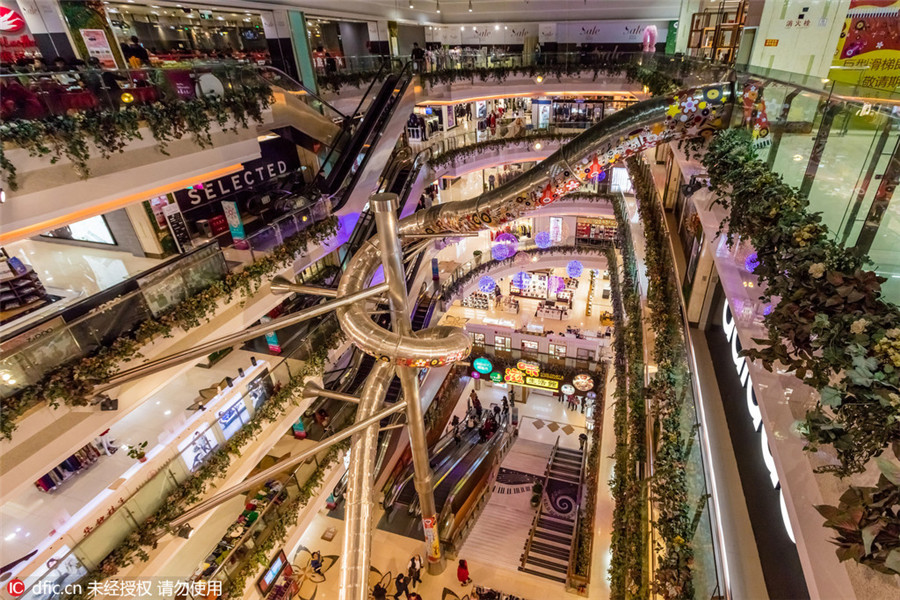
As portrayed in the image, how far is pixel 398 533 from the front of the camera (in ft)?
40.9

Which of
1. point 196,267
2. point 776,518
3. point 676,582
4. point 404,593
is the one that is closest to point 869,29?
point 776,518

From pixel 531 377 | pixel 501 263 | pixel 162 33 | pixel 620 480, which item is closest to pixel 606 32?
pixel 501 263

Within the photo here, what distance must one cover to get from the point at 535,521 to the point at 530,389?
856 centimetres

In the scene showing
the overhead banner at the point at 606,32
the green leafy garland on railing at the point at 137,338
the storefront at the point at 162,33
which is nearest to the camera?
the green leafy garland on railing at the point at 137,338

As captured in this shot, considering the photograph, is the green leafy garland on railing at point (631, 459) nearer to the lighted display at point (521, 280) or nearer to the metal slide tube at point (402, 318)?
the metal slide tube at point (402, 318)

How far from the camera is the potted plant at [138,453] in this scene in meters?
7.29

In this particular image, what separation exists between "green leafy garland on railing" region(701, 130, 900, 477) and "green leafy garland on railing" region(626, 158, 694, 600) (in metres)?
2.60

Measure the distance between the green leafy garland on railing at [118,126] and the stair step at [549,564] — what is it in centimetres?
1249

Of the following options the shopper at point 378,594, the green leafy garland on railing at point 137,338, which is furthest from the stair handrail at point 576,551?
the green leafy garland on railing at point 137,338

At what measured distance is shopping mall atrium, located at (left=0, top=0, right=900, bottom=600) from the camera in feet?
10.0

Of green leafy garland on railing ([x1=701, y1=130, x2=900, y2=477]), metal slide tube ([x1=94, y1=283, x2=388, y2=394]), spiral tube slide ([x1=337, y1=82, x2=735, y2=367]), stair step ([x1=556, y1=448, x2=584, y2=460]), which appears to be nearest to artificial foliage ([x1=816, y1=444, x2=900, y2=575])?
green leafy garland on railing ([x1=701, y1=130, x2=900, y2=477])

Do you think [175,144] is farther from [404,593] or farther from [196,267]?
[404,593]

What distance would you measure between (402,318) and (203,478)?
5.13m

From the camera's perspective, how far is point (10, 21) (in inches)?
336
